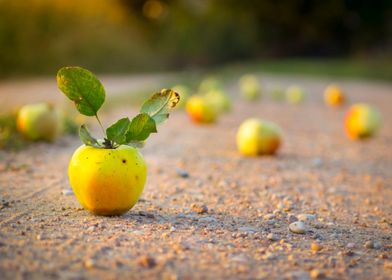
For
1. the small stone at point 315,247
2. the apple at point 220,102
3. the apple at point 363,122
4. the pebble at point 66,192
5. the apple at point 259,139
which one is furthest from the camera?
the apple at point 220,102

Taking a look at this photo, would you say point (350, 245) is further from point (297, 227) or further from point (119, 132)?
point (119, 132)

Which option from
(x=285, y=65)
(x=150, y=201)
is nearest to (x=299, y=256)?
(x=150, y=201)

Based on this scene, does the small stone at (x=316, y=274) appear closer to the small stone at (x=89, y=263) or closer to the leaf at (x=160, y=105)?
the small stone at (x=89, y=263)

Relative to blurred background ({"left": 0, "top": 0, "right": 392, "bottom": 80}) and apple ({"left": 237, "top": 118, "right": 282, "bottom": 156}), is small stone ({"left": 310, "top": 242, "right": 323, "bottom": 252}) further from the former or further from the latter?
blurred background ({"left": 0, "top": 0, "right": 392, "bottom": 80})

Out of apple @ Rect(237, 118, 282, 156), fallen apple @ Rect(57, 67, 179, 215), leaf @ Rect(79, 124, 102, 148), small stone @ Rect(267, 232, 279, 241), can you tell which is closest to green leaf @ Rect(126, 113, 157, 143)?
fallen apple @ Rect(57, 67, 179, 215)

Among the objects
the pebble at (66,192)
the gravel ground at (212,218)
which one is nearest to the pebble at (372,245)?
the gravel ground at (212,218)

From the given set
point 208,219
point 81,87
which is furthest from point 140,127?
point 208,219
